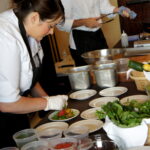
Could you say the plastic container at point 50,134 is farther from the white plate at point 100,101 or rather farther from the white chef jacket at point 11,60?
the white plate at point 100,101

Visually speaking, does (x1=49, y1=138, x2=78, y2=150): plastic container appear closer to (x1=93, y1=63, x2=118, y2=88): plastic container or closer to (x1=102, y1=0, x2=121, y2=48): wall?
(x1=93, y1=63, x2=118, y2=88): plastic container

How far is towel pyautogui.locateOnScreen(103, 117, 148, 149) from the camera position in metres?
1.10

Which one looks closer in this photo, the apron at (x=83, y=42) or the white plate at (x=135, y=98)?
the white plate at (x=135, y=98)

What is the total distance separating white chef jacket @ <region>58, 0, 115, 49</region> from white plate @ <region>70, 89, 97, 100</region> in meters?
1.19

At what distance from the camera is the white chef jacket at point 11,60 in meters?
1.53

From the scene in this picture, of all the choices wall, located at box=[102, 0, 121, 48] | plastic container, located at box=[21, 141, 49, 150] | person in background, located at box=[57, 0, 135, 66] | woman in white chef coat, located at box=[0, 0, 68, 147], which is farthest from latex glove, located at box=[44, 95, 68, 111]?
wall, located at box=[102, 0, 121, 48]

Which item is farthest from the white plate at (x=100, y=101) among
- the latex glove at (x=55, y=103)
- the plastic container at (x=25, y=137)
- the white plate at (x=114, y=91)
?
the plastic container at (x=25, y=137)

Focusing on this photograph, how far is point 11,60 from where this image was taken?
153 cm

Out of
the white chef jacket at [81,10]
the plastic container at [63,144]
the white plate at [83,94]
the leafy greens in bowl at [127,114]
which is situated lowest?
the white plate at [83,94]

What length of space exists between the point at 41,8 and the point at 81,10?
178 cm

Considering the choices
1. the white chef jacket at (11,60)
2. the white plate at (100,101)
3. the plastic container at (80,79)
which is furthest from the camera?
the plastic container at (80,79)

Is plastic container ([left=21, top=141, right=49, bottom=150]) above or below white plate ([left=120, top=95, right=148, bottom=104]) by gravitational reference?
above

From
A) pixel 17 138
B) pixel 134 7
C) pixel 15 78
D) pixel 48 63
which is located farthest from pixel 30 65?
pixel 134 7

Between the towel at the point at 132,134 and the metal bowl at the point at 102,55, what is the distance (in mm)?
1314
